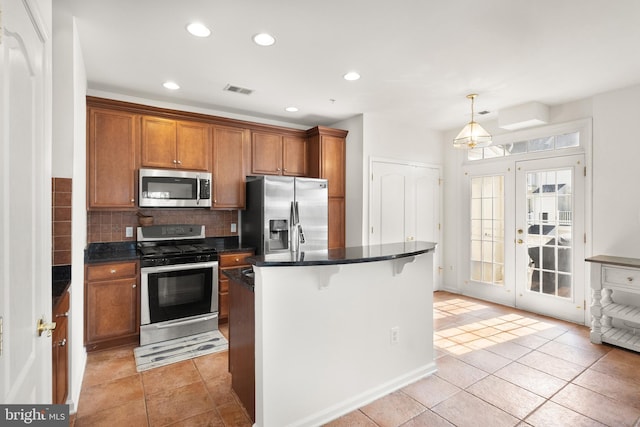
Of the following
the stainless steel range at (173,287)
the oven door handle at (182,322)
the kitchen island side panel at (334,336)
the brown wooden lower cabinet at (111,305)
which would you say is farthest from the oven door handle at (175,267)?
the kitchen island side panel at (334,336)

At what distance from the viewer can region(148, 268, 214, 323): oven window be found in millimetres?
3480

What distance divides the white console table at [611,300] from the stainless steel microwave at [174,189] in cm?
430

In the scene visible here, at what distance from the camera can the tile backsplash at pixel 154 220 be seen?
3.71 metres

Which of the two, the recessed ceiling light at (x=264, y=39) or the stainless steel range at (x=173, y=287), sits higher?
the recessed ceiling light at (x=264, y=39)

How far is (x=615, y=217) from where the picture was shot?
3.66m

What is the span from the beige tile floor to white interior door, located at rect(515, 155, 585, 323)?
0.82 metres

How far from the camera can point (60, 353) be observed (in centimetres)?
192

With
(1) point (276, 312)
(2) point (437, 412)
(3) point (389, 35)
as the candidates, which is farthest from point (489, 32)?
(2) point (437, 412)

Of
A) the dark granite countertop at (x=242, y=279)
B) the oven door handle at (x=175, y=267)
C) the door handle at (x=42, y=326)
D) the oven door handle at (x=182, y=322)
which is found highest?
the door handle at (x=42, y=326)

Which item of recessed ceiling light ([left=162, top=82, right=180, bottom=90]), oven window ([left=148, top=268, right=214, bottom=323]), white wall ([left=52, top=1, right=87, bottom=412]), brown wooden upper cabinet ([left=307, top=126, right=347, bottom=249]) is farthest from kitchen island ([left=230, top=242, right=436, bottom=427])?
recessed ceiling light ([left=162, top=82, right=180, bottom=90])

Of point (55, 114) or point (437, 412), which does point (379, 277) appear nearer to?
point (437, 412)

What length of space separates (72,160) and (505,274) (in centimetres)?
516

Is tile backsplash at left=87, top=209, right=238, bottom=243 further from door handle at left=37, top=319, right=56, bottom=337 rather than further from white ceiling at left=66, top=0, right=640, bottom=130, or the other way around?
door handle at left=37, top=319, right=56, bottom=337
